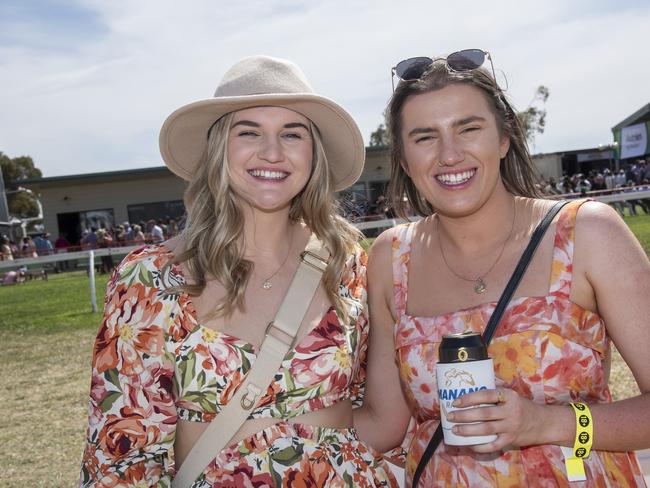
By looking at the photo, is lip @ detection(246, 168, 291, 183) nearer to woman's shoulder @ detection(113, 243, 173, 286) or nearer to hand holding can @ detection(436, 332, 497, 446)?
woman's shoulder @ detection(113, 243, 173, 286)

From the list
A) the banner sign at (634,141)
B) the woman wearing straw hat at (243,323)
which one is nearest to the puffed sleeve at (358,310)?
the woman wearing straw hat at (243,323)

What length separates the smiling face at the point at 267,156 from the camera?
2799 millimetres

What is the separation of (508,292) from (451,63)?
0.93 metres

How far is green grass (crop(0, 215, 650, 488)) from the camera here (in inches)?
232

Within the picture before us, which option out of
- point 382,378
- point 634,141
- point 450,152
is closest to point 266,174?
point 450,152

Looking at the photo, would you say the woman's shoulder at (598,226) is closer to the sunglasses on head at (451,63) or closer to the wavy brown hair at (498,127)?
the wavy brown hair at (498,127)

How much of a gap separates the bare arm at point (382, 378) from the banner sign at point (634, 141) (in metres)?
47.9

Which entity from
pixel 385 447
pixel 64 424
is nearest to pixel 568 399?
pixel 385 447

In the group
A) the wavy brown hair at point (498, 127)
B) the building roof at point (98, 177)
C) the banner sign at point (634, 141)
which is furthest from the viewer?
the banner sign at point (634, 141)

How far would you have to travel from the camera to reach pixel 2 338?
12.5 metres

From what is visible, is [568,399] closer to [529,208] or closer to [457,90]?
[529,208]

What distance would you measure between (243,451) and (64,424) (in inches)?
199

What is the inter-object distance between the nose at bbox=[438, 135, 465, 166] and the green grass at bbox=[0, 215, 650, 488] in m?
4.37

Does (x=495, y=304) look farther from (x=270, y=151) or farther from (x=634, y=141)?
(x=634, y=141)
